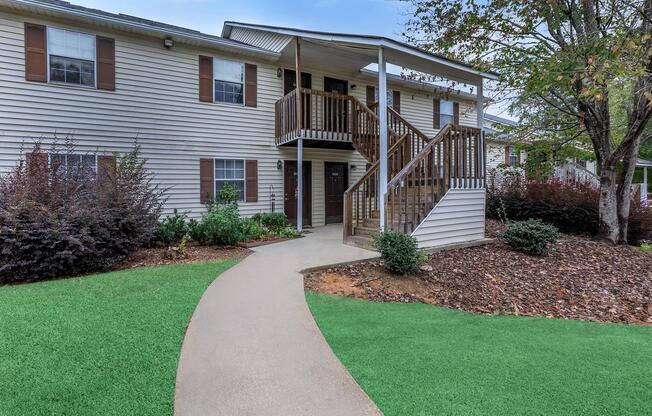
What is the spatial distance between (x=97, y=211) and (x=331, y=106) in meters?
6.60

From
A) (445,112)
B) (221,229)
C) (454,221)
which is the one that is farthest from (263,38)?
(445,112)

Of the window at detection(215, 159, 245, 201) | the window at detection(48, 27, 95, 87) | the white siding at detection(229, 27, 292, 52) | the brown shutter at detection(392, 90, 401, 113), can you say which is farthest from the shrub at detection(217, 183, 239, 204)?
the brown shutter at detection(392, 90, 401, 113)

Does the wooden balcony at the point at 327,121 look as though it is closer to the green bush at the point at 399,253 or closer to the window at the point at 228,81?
the window at the point at 228,81

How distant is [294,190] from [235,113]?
2.98 metres

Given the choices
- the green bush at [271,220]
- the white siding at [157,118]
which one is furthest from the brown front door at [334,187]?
the green bush at [271,220]

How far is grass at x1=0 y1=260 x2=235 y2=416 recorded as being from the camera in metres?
2.41

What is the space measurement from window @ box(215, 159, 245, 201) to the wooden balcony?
1489mm

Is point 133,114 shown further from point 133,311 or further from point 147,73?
point 133,311

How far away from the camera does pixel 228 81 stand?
10383mm

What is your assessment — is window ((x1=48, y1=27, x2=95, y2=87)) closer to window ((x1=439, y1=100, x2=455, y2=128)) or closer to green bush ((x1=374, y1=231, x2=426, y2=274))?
green bush ((x1=374, y1=231, x2=426, y2=274))

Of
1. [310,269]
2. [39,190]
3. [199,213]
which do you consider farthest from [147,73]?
[310,269]

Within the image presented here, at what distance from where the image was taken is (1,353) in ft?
10.00

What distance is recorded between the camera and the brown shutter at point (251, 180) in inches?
418

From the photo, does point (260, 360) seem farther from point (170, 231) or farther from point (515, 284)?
point (170, 231)
